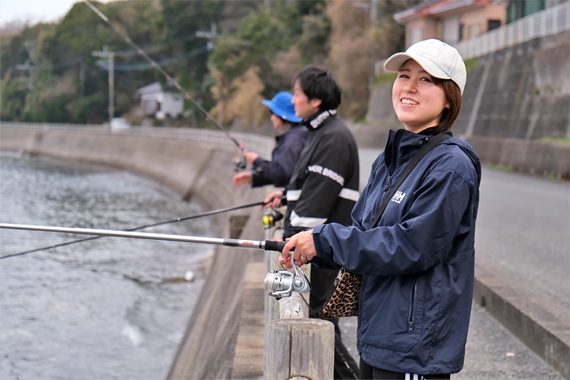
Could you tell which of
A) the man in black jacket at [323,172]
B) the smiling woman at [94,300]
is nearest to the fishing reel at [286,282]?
the man in black jacket at [323,172]

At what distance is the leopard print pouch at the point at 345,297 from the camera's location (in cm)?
284

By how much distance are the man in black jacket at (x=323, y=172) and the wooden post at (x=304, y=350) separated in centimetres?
177

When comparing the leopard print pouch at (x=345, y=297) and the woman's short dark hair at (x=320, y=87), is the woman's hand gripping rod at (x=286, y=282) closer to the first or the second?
the leopard print pouch at (x=345, y=297)

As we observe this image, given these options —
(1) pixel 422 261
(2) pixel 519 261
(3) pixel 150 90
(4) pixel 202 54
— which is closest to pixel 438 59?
(1) pixel 422 261

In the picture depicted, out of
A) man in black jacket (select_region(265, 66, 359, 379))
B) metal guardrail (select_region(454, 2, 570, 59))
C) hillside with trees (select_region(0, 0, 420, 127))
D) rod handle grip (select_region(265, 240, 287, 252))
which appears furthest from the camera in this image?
hillside with trees (select_region(0, 0, 420, 127))

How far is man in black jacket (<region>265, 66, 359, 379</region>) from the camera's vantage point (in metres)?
4.48

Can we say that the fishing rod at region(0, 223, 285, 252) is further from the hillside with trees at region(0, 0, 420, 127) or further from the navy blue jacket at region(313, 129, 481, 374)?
the hillside with trees at region(0, 0, 420, 127)

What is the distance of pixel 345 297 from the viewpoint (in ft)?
9.48

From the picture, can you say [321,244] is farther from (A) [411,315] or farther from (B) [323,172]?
(B) [323,172]

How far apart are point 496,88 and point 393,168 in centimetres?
2352

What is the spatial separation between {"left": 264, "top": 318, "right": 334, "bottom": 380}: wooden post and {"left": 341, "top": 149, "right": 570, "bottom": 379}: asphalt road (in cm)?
250

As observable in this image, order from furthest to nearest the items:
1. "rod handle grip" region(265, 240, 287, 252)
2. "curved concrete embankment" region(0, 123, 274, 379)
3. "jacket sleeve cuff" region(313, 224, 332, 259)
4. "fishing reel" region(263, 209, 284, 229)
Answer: "curved concrete embankment" region(0, 123, 274, 379)
"fishing reel" region(263, 209, 284, 229)
"rod handle grip" region(265, 240, 287, 252)
"jacket sleeve cuff" region(313, 224, 332, 259)

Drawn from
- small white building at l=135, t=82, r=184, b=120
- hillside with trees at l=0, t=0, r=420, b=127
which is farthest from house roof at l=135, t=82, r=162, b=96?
hillside with trees at l=0, t=0, r=420, b=127

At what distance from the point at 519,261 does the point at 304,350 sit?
20.2 ft
